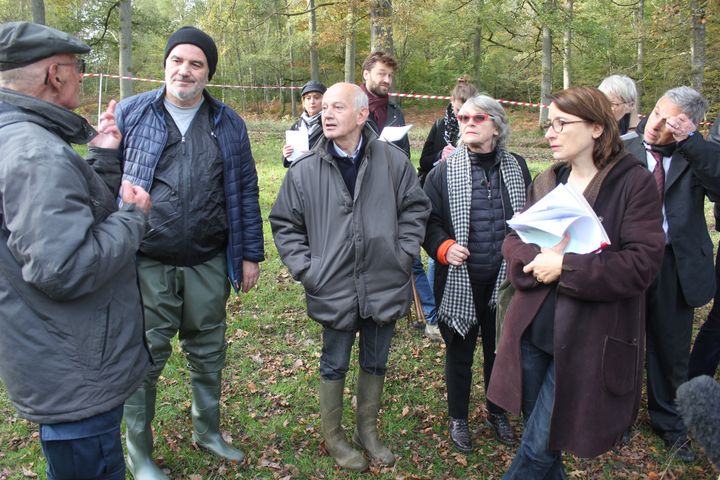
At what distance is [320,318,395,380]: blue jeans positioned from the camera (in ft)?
11.5

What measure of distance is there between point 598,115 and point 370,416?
227 centimetres

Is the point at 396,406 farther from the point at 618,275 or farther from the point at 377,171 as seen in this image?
the point at 618,275

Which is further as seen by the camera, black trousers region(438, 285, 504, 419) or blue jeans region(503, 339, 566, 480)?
black trousers region(438, 285, 504, 419)

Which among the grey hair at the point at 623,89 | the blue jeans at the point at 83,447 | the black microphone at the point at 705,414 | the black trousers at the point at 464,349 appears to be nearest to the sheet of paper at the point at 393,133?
the grey hair at the point at 623,89

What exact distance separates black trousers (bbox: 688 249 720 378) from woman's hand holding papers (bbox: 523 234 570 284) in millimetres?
2115

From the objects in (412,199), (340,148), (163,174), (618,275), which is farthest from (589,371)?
(163,174)

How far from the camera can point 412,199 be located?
139 inches

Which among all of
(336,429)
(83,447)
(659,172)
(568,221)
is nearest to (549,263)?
(568,221)

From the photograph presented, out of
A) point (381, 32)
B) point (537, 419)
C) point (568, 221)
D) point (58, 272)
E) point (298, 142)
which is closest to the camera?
point (58, 272)

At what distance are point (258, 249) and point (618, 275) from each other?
Answer: 2090 millimetres

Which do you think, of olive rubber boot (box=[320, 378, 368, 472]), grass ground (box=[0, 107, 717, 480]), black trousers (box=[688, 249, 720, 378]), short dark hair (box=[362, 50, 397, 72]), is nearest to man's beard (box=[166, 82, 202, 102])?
olive rubber boot (box=[320, 378, 368, 472])

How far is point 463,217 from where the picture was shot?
360 centimetres

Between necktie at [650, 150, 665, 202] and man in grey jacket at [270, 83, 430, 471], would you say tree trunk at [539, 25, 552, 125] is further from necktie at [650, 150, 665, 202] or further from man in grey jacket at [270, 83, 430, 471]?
man in grey jacket at [270, 83, 430, 471]

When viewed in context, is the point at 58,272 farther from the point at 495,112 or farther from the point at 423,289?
the point at 423,289
